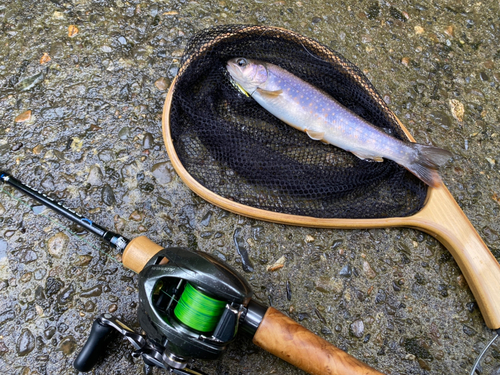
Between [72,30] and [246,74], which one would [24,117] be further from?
[246,74]

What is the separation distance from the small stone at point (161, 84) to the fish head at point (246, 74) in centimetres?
44

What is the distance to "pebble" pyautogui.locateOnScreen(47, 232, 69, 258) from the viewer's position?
5.79 feet

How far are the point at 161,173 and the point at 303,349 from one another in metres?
1.16

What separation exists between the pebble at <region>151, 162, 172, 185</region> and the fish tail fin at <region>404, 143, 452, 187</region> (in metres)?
1.30

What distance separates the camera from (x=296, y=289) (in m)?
1.82

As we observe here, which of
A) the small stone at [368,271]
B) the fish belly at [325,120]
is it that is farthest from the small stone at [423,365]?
A: the fish belly at [325,120]

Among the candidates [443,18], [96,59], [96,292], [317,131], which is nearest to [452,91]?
[443,18]

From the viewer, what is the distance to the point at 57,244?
1.78m

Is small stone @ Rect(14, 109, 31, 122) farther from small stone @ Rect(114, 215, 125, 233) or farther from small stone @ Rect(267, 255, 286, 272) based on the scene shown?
small stone @ Rect(267, 255, 286, 272)

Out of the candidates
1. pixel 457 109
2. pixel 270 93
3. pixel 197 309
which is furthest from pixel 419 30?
pixel 197 309

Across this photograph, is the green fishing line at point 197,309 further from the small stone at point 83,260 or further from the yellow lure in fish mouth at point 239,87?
the yellow lure in fish mouth at point 239,87

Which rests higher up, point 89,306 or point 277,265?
point 277,265

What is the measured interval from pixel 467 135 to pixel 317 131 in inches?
44.6

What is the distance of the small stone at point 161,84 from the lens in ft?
6.98
